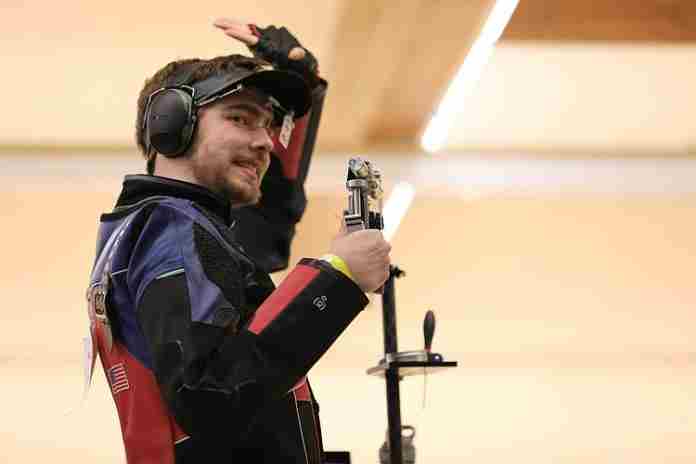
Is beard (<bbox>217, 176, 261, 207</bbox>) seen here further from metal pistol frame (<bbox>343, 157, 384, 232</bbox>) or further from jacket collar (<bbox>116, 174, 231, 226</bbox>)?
metal pistol frame (<bbox>343, 157, 384, 232</bbox>)

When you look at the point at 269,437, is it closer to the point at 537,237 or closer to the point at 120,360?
the point at 120,360

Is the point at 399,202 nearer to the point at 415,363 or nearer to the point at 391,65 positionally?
the point at 391,65

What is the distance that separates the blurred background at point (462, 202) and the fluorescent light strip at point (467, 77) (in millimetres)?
13

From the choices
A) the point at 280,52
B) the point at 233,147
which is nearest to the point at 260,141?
the point at 233,147

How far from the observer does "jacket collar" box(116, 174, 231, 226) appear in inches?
58.6

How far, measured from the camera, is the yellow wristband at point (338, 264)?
51.3 inches

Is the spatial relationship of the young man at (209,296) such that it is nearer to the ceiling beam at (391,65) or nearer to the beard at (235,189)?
the beard at (235,189)

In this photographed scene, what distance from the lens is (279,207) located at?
2137mm

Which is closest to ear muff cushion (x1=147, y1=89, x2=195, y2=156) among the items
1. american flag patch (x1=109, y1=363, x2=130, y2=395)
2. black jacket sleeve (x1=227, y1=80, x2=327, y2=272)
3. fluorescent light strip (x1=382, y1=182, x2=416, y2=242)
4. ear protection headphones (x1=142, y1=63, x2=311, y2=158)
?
ear protection headphones (x1=142, y1=63, x2=311, y2=158)

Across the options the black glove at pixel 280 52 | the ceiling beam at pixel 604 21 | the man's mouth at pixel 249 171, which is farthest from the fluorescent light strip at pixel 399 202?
the man's mouth at pixel 249 171

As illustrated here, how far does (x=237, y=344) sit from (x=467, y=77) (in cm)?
367

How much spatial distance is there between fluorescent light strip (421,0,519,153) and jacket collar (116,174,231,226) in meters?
2.61

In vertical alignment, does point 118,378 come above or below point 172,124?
below

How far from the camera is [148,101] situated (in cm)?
169
